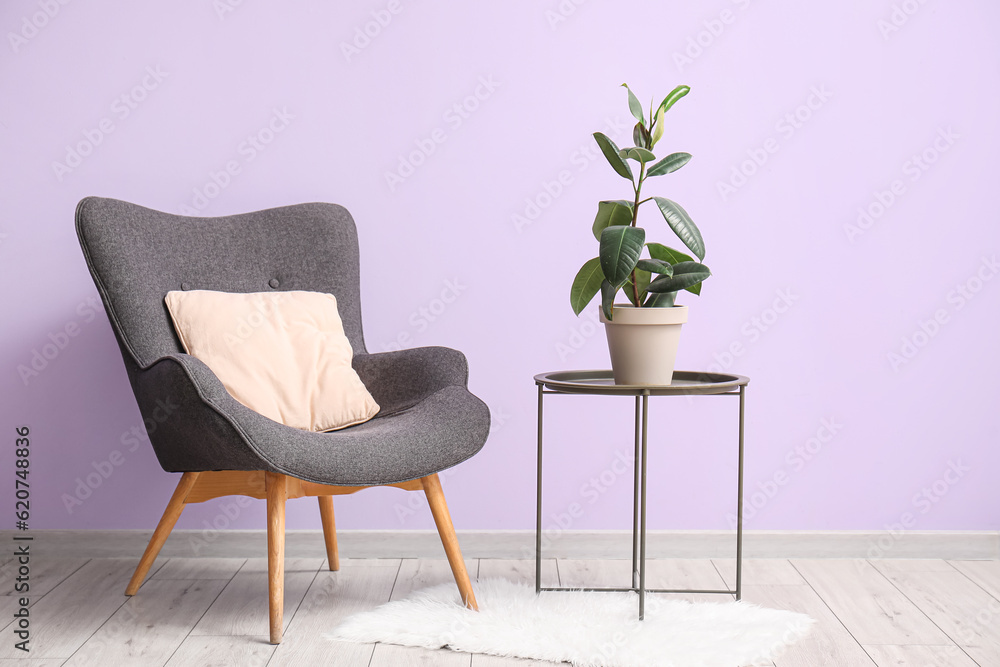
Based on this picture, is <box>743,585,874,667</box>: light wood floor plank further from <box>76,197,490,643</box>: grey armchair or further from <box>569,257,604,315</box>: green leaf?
<box>569,257,604,315</box>: green leaf

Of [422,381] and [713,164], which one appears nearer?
[422,381]

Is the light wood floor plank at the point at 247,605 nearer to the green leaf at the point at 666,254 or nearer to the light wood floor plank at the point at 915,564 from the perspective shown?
the green leaf at the point at 666,254

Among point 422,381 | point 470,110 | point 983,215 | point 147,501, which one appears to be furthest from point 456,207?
point 983,215

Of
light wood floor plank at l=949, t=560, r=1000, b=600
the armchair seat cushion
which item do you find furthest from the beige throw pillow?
light wood floor plank at l=949, t=560, r=1000, b=600

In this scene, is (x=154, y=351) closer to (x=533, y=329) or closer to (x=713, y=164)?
(x=533, y=329)

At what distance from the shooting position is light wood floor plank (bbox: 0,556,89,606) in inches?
76.6

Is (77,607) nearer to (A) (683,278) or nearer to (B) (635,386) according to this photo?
(B) (635,386)

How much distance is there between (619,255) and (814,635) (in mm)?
869

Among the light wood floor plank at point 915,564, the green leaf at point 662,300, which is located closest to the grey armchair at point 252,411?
the green leaf at point 662,300

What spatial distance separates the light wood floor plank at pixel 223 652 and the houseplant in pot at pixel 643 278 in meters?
0.91

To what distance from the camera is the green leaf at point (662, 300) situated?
179cm

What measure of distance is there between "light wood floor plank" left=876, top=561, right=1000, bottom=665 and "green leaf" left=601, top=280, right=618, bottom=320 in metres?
0.95

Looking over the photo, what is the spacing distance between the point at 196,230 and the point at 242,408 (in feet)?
2.10

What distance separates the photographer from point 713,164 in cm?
223
